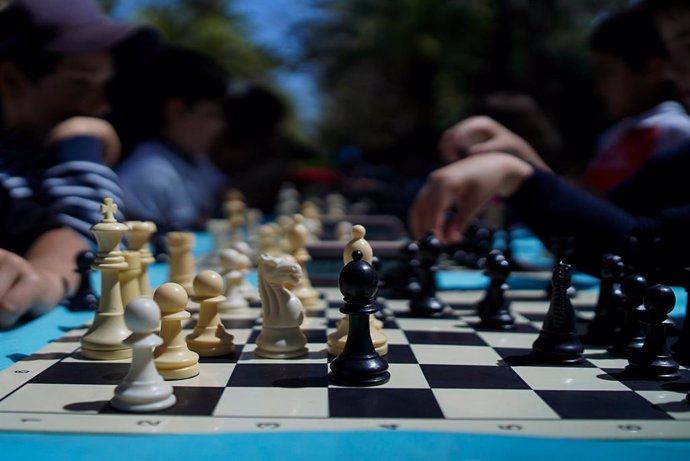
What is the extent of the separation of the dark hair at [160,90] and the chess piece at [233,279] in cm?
300

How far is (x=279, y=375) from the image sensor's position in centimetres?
128

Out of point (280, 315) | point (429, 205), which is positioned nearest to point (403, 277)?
point (429, 205)

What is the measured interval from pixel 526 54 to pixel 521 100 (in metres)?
6.51

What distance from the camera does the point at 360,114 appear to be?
53.6ft

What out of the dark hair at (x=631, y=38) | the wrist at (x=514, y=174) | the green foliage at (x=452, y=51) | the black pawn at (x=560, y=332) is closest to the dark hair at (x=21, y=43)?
the wrist at (x=514, y=174)

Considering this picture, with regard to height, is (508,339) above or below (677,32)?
below

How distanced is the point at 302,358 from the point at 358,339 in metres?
0.23

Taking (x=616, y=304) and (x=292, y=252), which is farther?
(x=292, y=252)

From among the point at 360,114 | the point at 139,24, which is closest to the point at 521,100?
the point at 139,24

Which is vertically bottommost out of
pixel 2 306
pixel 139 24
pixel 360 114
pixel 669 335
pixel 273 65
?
pixel 669 335

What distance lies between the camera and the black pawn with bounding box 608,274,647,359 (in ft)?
4.56

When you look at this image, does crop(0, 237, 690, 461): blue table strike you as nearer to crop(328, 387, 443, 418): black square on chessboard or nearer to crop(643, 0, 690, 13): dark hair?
crop(328, 387, 443, 418): black square on chessboard

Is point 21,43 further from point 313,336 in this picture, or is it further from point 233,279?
point 313,336

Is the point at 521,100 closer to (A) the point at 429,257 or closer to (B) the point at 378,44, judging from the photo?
(A) the point at 429,257
